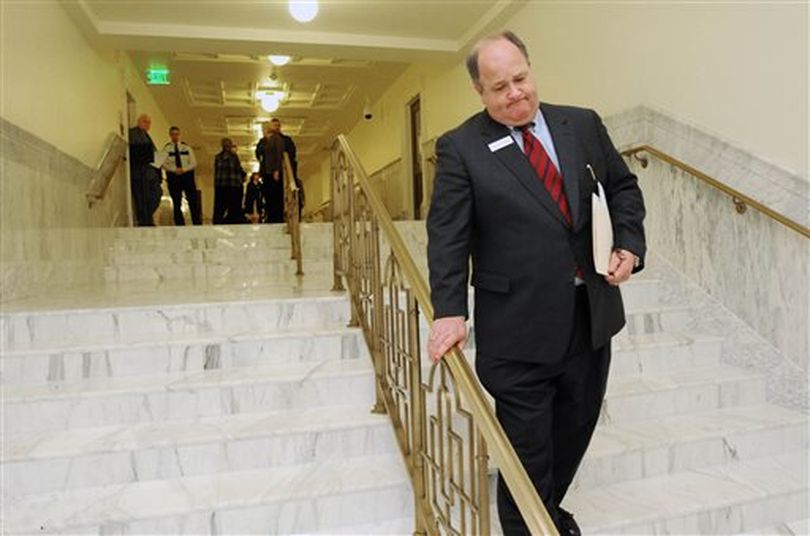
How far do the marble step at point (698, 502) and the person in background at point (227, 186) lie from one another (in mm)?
8251

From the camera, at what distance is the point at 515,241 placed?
5.33 ft

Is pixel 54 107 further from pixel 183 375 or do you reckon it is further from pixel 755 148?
pixel 755 148

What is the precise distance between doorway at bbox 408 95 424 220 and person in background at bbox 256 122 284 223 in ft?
7.81

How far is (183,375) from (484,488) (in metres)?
1.84

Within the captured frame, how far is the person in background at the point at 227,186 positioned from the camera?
9.39 meters

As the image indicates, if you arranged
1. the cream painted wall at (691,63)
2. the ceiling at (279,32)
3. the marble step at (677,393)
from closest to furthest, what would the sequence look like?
the marble step at (677,393) → the cream painted wall at (691,63) → the ceiling at (279,32)

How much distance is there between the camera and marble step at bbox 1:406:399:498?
2268 mm

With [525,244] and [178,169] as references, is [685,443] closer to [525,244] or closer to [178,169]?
[525,244]

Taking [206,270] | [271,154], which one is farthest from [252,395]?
[271,154]

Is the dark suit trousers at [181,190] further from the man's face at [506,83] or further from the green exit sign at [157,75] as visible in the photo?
the man's face at [506,83]

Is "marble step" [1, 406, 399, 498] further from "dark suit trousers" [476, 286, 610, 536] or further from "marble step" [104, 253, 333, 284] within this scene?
"marble step" [104, 253, 333, 284]

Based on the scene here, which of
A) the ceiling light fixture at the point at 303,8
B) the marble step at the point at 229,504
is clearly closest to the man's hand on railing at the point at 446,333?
the marble step at the point at 229,504

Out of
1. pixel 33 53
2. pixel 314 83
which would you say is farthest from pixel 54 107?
pixel 314 83

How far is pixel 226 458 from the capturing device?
2428 millimetres
